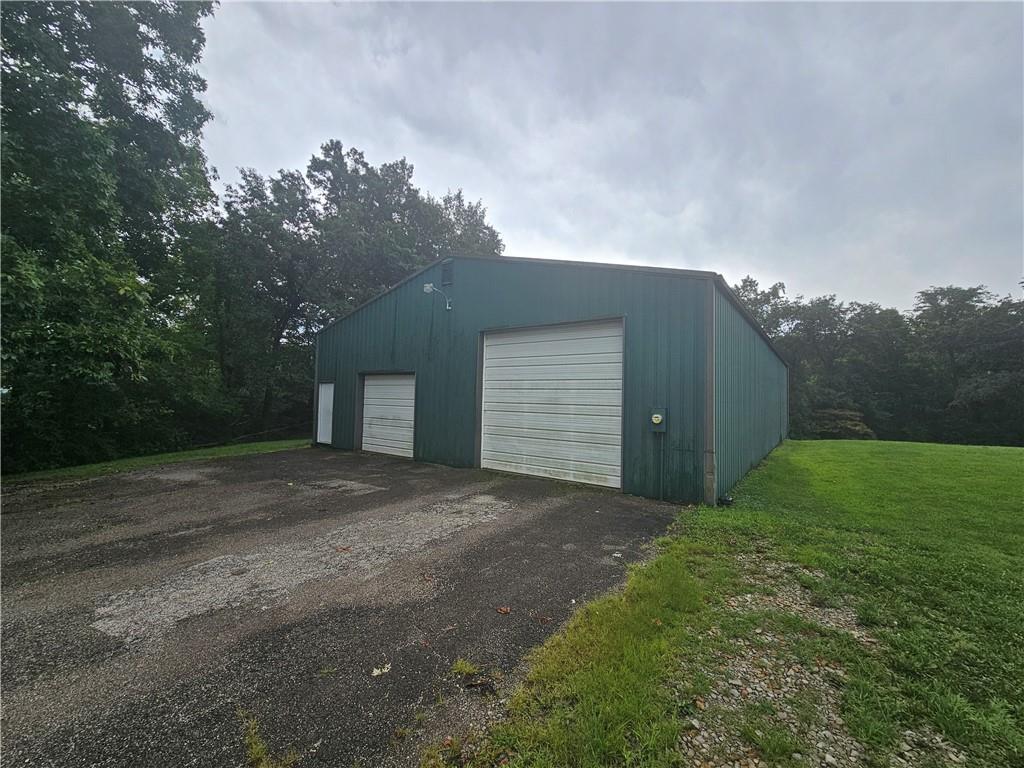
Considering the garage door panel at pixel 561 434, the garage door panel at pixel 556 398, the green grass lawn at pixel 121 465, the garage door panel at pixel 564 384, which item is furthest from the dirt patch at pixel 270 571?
the green grass lawn at pixel 121 465

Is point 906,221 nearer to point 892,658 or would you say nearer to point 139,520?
point 892,658

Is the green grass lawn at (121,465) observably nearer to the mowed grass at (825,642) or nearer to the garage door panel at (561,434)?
the garage door panel at (561,434)

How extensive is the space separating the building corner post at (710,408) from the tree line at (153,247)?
8.83 m

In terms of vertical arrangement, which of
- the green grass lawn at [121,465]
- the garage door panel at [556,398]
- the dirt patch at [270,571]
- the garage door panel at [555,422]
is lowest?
the green grass lawn at [121,465]

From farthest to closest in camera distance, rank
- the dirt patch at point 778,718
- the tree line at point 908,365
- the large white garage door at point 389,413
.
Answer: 1. the tree line at point 908,365
2. the large white garage door at point 389,413
3. the dirt patch at point 778,718

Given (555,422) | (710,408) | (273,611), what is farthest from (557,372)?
(273,611)

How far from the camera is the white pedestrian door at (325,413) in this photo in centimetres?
1171

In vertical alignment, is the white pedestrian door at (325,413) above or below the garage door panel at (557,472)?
above

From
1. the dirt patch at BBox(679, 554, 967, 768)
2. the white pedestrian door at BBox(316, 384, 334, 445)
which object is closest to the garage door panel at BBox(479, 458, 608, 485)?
the dirt patch at BBox(679, 554, 967, 768)

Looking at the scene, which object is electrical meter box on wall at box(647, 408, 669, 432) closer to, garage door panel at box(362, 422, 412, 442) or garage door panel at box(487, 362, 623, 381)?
garage door panel at box(487, 362, 623, 381)

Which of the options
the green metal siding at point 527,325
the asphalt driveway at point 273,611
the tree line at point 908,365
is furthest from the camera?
the tree line at point 908,365

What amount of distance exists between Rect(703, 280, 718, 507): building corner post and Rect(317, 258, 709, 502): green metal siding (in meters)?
0.06

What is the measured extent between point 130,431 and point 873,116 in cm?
2322

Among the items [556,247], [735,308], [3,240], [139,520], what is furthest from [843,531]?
[556,247]
